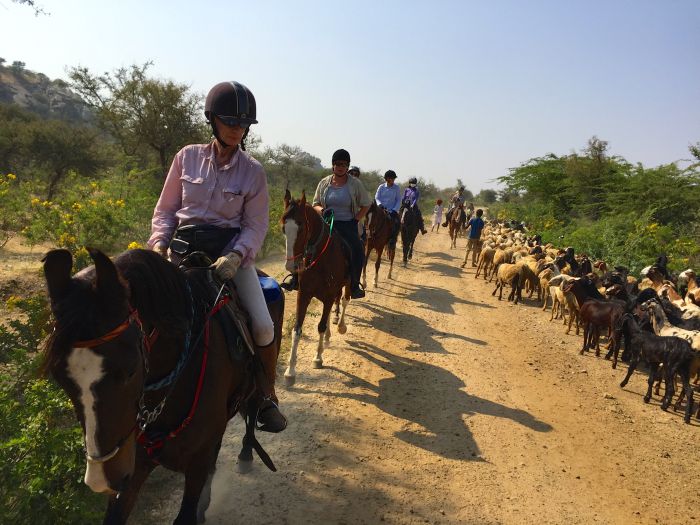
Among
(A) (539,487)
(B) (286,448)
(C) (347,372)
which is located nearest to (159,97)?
(C) (347,372)

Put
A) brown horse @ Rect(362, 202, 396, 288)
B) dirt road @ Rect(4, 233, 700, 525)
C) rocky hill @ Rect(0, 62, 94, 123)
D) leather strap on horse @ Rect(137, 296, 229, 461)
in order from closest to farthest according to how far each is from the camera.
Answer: leather strap on horse @ Rect(137, 296, 229, 461) → dirt road @ Rect(4, 233, 700, 525) → brown horse @ Rect(362, 202, 396, 288) → rocky hill @ Rect(0, 62, 94, 123)

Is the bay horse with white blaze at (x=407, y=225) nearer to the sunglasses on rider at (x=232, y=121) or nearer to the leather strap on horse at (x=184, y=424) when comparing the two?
the sunglasses on rider at (x=232, y=121)

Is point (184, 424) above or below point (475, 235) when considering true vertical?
below

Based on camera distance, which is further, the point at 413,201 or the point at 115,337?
the point at 413,201

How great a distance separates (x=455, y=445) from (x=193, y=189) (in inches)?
171

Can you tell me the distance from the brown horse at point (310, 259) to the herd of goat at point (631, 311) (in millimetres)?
5116

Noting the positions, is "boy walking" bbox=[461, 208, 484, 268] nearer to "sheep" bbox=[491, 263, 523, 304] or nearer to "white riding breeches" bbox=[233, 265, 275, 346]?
"sheep" bbox=[491, 263, 523, 304]

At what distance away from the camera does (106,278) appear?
72.8 inches

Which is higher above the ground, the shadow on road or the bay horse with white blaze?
the bay horse with white blaze

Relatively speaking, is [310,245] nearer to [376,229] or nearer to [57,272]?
[57,272]

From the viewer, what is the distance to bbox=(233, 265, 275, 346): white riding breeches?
354 cm

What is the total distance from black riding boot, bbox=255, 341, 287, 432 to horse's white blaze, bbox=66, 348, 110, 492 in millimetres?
1706

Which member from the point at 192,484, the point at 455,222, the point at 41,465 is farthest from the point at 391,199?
the point at 41,465

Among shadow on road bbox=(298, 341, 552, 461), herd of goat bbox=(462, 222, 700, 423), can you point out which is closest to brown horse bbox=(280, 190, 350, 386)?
shadow on road bbox=(298, 341, 552, 461)
